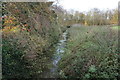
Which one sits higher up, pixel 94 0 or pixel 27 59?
pixel 94 0

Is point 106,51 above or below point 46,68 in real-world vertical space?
above

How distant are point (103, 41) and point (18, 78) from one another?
3455 millimetres

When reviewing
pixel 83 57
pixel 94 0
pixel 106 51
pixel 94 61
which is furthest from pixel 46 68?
pixel 94 0

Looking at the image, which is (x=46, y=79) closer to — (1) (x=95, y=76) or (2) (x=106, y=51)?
(1) (x=95, y=76)

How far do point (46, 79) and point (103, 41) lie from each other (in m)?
2.70

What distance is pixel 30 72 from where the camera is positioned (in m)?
3.28

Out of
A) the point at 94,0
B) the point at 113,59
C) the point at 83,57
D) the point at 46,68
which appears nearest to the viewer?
the point at 113,59

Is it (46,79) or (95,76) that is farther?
(46,79)

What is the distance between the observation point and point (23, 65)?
319cm

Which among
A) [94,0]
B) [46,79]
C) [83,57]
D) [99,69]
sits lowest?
[46,79]

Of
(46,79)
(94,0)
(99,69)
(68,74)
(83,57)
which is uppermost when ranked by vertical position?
(94,0)

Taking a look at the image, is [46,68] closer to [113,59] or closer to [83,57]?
[83,57]

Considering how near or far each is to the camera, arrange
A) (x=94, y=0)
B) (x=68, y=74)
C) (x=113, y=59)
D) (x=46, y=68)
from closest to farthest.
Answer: (x=113, y=59), (x=68, y=74), (x=46, y=68), (x=94, y=0)

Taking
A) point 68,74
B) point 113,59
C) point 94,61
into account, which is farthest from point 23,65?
point 113,59
